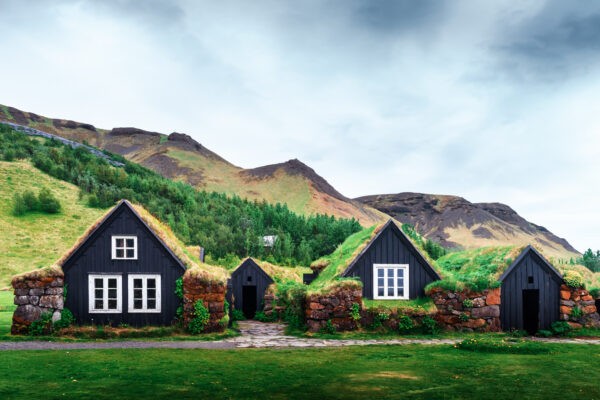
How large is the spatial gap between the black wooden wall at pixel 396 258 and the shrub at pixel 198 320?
7.45 metres

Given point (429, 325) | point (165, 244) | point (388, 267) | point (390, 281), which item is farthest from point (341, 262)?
point (165, 244)

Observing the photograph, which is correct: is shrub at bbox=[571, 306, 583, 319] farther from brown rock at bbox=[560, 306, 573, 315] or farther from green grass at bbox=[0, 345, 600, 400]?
green grass at bbox=[0, 345, 600, 400]

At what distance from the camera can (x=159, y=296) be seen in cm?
2205

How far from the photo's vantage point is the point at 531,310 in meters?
24.7

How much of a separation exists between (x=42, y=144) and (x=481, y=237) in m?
120

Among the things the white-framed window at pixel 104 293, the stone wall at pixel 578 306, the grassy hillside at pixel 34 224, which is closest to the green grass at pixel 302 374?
the white-framed window at pixel 104 293

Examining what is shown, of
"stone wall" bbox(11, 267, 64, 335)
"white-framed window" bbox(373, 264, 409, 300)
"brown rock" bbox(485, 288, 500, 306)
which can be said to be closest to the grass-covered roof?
"stone wall" bbox(11, 267, 64, 335)

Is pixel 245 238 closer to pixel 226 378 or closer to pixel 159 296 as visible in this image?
pixel 159 296

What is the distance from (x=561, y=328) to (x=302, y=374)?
51.8ft

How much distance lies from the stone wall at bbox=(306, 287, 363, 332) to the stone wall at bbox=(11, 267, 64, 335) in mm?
10765

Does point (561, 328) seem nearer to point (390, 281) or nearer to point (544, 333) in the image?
point (544, 333)

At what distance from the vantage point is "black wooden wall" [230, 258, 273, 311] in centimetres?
3325

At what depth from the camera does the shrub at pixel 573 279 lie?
2372cm

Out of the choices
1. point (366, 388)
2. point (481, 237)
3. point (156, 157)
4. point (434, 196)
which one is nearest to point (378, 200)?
point (434, 196)
